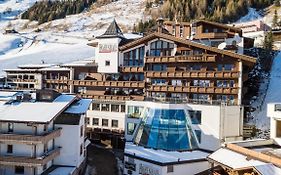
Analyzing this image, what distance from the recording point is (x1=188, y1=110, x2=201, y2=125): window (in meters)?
38.2

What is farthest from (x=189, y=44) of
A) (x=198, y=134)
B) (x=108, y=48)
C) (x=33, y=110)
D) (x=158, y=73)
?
(x=33, y=110)

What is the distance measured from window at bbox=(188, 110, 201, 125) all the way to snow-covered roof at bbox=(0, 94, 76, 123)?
42.2 ft

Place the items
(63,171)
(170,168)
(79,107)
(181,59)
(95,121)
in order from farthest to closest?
(95,121), (181,59), (79,107), (170,168), (63,171)

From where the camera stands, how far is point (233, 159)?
26.7m

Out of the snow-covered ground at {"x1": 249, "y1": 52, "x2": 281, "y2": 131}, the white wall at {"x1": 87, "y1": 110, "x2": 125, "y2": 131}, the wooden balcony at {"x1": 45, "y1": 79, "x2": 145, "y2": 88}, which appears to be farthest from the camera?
the wooden balcony at {"x1": 45, "y1": 79, "x2": 145, "y2": 88}

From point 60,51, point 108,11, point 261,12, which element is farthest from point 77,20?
point 261,12

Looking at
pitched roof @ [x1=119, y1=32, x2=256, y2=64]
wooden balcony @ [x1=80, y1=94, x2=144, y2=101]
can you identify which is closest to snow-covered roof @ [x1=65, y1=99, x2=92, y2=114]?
wooden balcony @ [x1=80, y1=94, x2=144, y2=101]

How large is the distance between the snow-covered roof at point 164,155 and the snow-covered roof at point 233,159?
5.23 m

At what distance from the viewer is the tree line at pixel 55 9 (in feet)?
552

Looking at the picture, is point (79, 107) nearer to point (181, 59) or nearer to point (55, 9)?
point (181, 59)

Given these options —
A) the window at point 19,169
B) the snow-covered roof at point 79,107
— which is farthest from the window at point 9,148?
the snow-covered roof at point 79,107

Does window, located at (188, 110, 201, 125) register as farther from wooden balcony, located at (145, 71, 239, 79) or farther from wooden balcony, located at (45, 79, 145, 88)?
wooden balcony, located at (45, 79, 145, 88)

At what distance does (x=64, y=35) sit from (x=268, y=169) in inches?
4568

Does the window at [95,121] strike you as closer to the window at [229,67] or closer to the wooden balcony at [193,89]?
the wooden balcony at [193,89]
